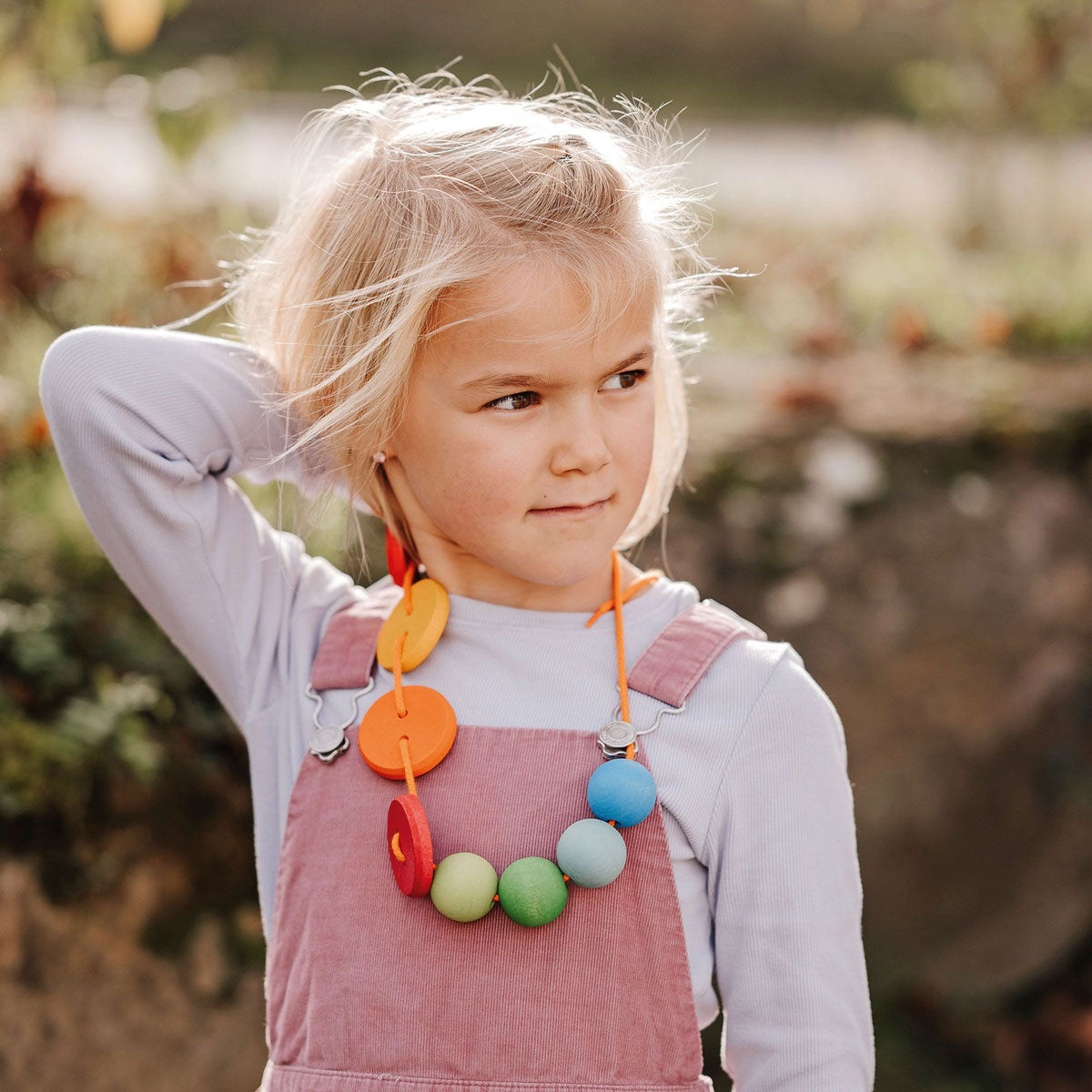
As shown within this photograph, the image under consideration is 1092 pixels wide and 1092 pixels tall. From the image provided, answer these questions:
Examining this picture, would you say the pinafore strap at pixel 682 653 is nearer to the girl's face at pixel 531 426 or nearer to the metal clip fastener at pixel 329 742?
the girl's face at pixel 531 426

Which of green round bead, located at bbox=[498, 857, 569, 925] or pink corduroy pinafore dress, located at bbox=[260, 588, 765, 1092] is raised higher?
green round bead, located at bbox=[498, 857, 569, 925]

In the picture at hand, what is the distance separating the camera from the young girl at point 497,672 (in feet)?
4.13

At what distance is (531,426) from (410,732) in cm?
35

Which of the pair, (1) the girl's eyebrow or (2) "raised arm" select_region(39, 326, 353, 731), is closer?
(1) the girl's eyebrow

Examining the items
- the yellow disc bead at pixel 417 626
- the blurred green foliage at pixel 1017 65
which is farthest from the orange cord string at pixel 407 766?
the blurred green foliage at pixel 1017 65

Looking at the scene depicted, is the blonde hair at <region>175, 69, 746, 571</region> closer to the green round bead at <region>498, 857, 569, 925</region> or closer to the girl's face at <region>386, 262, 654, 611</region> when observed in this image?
the girl's face at <region>386, 262, 654, 611</region>

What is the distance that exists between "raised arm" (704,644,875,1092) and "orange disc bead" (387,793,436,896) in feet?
0.98

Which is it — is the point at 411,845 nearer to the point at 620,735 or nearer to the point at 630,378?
the point at 620,735

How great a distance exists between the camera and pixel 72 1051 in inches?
83.3

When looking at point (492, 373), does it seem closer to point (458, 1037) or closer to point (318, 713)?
point (318, 713)

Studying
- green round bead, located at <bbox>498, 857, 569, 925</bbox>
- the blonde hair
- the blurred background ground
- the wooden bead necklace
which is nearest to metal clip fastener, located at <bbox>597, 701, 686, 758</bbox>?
the wooden bead necklace

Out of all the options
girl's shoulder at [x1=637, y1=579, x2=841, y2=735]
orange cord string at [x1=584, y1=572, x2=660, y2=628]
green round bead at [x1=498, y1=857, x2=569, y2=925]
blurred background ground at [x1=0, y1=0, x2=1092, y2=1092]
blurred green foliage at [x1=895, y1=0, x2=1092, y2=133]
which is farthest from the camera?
blurred green foliage at [x1=895, y1=0, x2=1092, y2=133]

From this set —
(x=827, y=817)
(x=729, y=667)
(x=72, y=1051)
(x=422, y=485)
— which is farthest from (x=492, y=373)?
(x=72, y=1051)

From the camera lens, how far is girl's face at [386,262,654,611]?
4.13 ft
